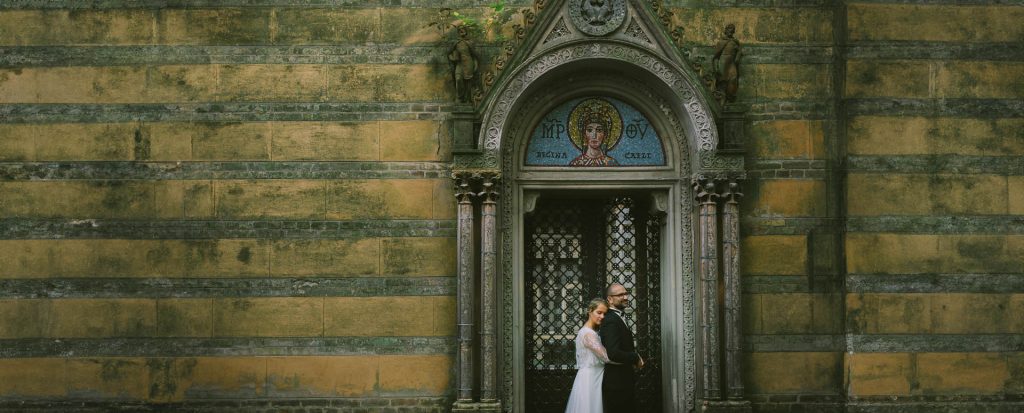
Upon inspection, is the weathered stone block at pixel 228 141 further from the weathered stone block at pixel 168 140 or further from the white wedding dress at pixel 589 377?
the white wedding dress at pixel 589 377

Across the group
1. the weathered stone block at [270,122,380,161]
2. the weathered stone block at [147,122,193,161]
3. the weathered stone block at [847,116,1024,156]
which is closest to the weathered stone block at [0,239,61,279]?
the weathered stone block at [147,122,193,161]

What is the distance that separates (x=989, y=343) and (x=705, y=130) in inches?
158

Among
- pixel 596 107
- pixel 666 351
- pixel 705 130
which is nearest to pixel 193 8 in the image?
pixel 596 107

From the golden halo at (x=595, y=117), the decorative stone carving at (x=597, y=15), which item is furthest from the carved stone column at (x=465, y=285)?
the decorative stone carving at (x=597, y=15)

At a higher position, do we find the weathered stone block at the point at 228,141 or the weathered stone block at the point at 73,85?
the weathered stone block at the point at 73,85

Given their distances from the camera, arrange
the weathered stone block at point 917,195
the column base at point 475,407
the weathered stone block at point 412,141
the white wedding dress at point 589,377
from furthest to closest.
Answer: the weathered stone block at point 412,141 → the weathered stone block at point 917,195 → the column base at point 475,407 → the white wedding dress at point 589,377

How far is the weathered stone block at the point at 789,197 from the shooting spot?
36.2 feet

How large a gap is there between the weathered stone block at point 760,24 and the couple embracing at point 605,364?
344cm

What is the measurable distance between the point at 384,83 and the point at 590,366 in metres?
4.06

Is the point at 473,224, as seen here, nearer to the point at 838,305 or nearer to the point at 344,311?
the point at 344,311

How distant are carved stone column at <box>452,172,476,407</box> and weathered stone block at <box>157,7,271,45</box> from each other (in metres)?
2.92

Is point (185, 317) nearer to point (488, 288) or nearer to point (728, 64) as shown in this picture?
point (488, 288)

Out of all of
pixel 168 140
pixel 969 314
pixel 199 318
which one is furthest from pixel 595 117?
pixel 199 318

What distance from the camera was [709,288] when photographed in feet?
35.2
